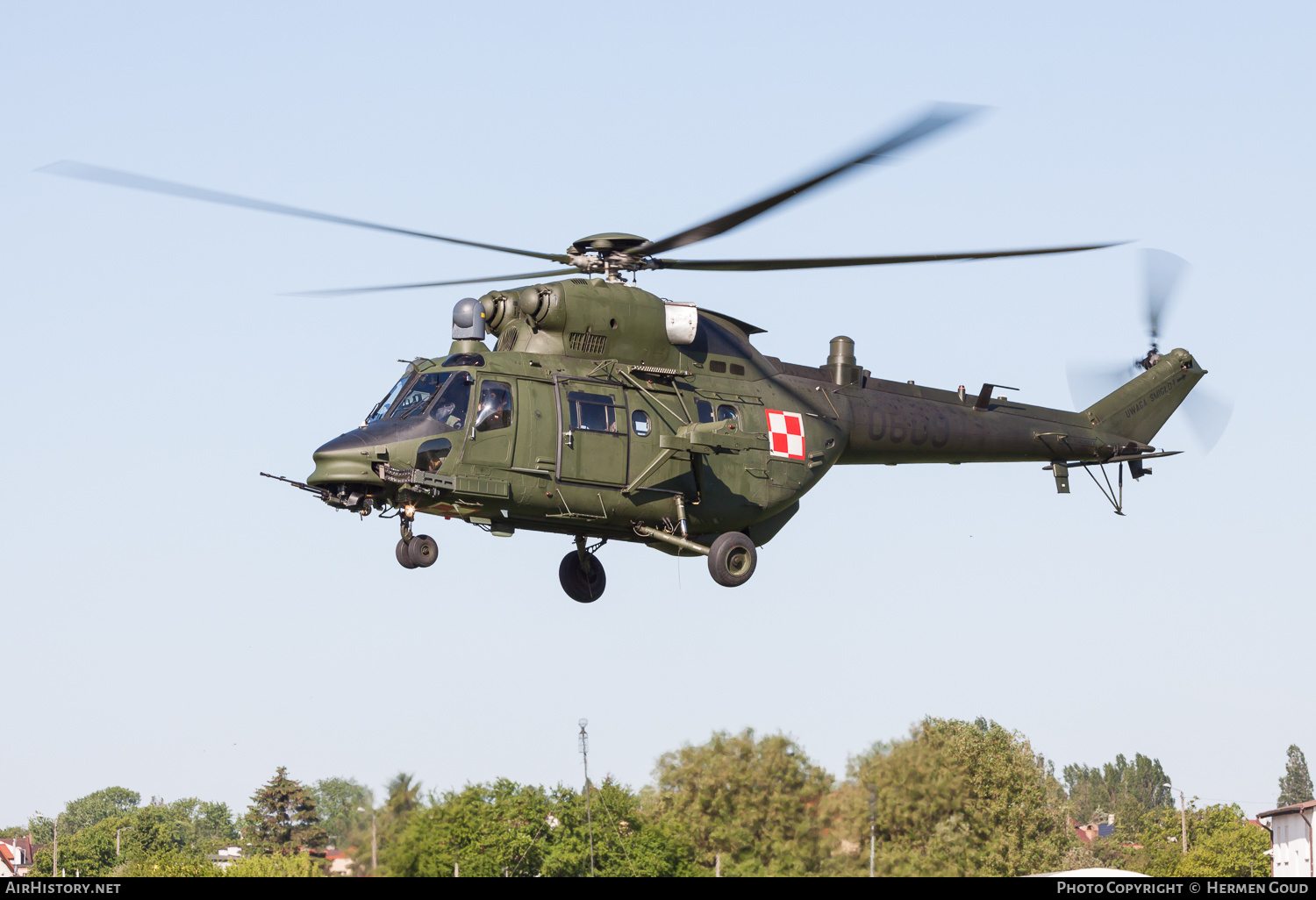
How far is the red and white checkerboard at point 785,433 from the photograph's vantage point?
23891mm

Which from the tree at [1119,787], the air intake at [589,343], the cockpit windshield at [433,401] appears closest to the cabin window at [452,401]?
the cockpit windshield at [433,401]

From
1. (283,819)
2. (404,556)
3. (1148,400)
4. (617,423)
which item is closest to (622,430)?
(617,423)

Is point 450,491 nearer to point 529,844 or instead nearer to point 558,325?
point 558,325

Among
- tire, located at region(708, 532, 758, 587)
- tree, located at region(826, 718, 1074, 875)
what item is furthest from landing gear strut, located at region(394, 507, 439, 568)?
tree, located at region(826, 718, 1074, 875)

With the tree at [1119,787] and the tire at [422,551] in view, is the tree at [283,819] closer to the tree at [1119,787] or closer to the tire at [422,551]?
the tire at [422,551]

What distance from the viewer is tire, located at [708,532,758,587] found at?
22859 millimetres

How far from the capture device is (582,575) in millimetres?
23703

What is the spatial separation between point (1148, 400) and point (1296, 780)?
350 ft

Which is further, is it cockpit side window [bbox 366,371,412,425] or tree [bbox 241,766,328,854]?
tree [bbox 241,766,328,854]

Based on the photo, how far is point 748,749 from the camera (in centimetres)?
2458

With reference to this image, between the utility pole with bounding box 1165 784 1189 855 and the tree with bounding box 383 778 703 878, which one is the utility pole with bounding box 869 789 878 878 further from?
the utility pole with bounding box 1165 784 1189 855
